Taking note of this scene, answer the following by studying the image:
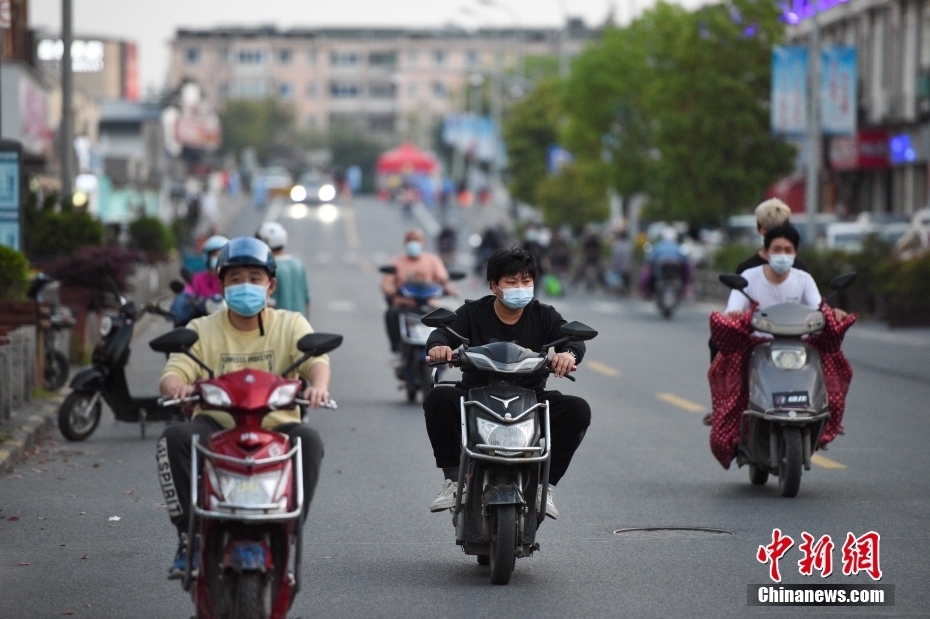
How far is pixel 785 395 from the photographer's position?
1045cm

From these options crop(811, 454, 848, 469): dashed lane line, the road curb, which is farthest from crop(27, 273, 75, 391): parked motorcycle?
crop(811, 454, 848, 469): dashed lane line

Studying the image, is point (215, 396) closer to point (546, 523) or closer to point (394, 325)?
point (546, 523)

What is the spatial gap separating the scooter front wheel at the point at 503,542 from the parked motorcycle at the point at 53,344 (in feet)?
33.9

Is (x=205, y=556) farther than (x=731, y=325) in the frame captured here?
No

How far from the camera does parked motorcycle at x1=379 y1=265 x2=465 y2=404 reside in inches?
658

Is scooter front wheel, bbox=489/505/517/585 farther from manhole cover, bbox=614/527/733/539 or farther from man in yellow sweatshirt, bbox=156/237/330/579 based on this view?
manhole cover, bbox=614/527/733/539

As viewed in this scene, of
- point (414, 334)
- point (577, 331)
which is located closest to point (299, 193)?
point (414, 334)

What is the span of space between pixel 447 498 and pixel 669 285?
86.1 ft

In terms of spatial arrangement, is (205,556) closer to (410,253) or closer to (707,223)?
(410,253)

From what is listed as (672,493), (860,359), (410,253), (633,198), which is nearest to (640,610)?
(672,493)

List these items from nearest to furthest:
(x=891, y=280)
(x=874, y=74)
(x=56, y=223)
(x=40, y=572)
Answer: (x=40, y=572)
(x=56, y=223)
(x=891, y=280)
(x=874, y=74)

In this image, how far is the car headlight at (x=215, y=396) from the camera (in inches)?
252

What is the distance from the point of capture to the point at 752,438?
10.7 m

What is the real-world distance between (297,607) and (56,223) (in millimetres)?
18830
